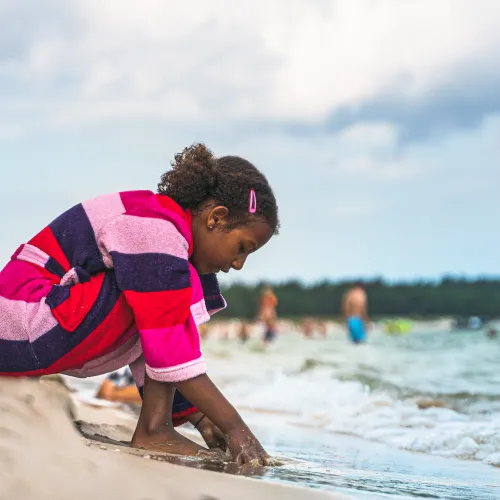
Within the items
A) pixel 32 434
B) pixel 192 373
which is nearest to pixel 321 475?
pixel 192 373

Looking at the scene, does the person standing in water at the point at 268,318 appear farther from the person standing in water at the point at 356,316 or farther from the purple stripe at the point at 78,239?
the purple stripe at the point at 78,239

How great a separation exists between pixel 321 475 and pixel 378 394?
445cm

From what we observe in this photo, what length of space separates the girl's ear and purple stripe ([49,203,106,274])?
368mm

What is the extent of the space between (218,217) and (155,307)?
41cm

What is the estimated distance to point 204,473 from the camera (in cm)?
200

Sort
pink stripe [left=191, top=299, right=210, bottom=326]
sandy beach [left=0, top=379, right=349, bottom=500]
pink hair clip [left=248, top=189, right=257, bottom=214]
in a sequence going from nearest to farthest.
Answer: sandy beach [left=0, top=379, right=349, bottom=500]
pink stripe [left=191, top=299, right=210, bottom=326]
pink hair clip [left=248, top=189, right=257, bottom=214]

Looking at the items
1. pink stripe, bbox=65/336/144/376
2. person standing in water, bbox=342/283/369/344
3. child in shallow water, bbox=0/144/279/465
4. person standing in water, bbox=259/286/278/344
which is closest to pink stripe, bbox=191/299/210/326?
child in shallow water, bbox=0/144/279/465

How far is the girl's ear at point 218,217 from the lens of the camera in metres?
2.61

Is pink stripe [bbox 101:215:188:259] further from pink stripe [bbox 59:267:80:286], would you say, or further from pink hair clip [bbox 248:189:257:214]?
pink hair clip [bbox 248:189:257:214]

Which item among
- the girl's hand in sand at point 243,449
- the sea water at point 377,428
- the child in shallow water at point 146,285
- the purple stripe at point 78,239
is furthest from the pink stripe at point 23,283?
the sea water at point 377,428

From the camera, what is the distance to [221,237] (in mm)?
2631

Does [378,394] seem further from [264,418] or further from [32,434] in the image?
[32,434]

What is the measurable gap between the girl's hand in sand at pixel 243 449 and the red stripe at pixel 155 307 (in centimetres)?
40

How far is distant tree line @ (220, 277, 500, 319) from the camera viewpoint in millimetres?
43156
